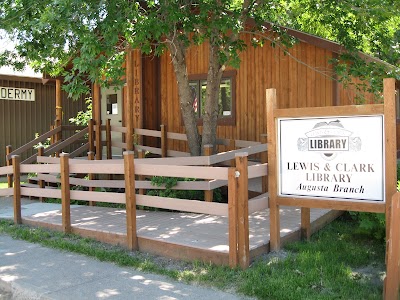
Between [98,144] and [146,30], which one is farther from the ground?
[146,30]

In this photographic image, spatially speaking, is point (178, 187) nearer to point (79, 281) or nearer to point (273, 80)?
point (79, 281)

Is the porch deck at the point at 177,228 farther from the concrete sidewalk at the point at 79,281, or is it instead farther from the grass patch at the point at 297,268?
the concrete sidewalk at the point at 79,281

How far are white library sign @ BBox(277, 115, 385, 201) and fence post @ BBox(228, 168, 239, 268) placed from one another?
65cm

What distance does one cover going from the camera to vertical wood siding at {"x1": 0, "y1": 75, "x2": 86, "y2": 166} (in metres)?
18.8

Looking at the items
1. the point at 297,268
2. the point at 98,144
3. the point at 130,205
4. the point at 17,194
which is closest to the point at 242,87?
the point at 98,144

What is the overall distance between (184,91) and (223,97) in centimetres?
267

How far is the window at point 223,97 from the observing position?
12.3 metres


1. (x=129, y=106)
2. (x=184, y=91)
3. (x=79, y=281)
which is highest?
(x=184, y=91)

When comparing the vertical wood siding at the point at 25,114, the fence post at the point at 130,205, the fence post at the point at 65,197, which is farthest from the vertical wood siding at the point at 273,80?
the vertical wood siding at the point at 25,114

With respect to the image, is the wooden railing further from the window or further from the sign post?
the window

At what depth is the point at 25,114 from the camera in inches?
771

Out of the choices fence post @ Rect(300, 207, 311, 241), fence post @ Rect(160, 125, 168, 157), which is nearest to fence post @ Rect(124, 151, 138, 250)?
fence post @ Rect(300, 207, 311, 241)

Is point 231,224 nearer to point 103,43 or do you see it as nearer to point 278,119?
point 278,119

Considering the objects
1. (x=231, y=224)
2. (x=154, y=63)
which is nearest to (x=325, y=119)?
(x=231, y=224)
